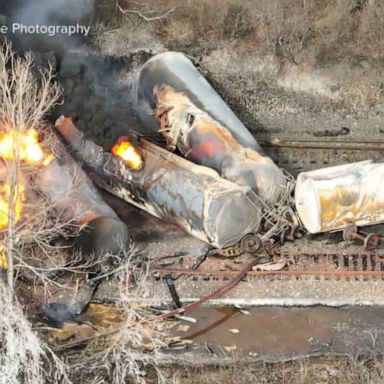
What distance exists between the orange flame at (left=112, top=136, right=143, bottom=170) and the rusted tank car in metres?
2.82

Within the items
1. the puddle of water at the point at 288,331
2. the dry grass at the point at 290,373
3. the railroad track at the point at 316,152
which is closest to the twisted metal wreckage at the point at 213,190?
the puddle of water at the point at 288,331

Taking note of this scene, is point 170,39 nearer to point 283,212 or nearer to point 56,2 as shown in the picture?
point 56,2

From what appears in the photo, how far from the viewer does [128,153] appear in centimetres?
1373

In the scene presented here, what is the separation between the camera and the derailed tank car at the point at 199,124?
42.7 feet

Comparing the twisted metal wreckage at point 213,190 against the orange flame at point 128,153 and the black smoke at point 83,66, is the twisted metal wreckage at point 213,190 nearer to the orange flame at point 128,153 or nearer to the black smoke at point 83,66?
the orange flame at point 128,153

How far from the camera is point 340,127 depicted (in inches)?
623

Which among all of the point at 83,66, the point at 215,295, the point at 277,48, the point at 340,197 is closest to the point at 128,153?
the point at 83,66

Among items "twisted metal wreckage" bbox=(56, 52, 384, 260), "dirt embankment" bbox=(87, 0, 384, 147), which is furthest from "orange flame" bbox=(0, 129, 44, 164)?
"dirt embankment" bbox=(87, 0, 384, 147)

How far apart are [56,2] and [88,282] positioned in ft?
22.6

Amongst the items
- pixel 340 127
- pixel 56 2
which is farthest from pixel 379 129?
pixel 56 2

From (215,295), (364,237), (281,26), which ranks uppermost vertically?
(281,26)

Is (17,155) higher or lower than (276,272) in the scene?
higher

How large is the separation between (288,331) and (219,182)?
2635 mm

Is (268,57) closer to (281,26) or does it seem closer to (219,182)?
(281,26)
